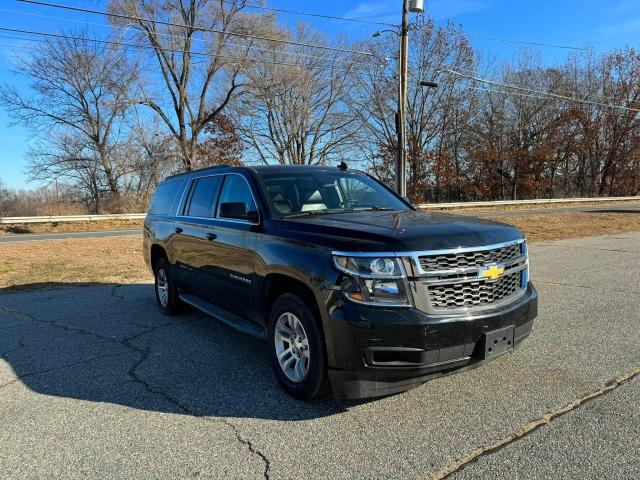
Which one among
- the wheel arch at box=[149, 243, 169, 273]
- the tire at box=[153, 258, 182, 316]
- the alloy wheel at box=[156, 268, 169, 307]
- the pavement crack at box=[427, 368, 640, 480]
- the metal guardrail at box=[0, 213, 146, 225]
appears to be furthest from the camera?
the metal guardrail at box=[0, 213, 146, 225]

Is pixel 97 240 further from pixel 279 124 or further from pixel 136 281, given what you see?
pixel 279 124

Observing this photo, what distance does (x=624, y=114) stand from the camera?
43.8 meters

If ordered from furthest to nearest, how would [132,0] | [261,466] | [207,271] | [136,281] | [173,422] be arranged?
[132,0] → [136,281] → [207,271] → [173,422] → [261,466]

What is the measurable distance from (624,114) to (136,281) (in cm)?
4791

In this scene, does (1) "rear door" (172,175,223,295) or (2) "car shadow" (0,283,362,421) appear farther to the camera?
(1) "rear door" (172,175,223,295)

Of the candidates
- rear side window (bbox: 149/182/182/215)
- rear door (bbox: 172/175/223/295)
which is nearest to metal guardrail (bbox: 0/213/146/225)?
rear side window (bbox: 149/182/182/215)

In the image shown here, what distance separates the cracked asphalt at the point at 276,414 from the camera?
2826 mm

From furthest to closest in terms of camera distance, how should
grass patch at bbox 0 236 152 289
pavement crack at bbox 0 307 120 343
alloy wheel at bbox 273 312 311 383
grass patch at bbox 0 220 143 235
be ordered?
grass patch at bbox 0 220 143 235 < grass patch at bbox 0 236 152 289 < pavement crack at bbox 0 307 120 343 < alloy wheel at bbox 273 312 311 383

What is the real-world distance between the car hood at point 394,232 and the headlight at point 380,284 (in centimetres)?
10

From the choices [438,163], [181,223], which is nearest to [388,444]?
[181,223]

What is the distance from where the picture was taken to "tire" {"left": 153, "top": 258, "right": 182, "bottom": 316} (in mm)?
6340

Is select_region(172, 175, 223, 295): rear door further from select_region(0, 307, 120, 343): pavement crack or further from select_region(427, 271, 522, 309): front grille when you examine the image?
select_region(427, 271, 522, 309): front grille

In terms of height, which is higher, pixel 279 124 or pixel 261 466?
pixel 279 124

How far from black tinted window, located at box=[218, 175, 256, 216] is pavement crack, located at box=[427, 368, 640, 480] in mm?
2636
